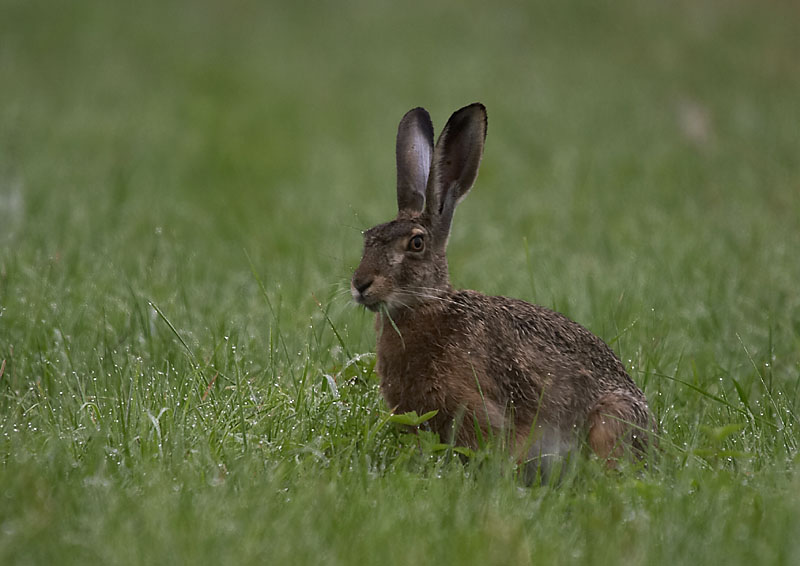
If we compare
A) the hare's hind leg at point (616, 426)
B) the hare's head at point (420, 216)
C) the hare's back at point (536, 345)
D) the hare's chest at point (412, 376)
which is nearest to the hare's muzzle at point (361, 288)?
the hare's head at point (420, 216)

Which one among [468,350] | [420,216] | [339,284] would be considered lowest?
[468,350]

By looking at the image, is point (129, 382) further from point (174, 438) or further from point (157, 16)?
point (157, 16)

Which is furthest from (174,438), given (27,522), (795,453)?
(795,453)

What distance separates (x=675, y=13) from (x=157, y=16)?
921cm

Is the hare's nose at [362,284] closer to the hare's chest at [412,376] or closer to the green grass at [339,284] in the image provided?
the hare's chest at [412,376]

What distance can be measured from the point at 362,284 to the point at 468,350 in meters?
0.48

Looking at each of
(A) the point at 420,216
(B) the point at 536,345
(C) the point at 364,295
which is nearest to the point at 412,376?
(C) the point at 364,295

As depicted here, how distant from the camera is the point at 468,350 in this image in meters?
3.98

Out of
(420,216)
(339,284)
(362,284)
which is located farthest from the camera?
(339,284)

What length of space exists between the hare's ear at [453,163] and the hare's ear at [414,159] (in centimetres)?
7

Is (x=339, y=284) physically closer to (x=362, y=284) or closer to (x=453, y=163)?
(x=362, y=284)

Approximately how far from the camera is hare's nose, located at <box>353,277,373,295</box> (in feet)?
12.8

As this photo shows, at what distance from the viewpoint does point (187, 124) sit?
11.9 m

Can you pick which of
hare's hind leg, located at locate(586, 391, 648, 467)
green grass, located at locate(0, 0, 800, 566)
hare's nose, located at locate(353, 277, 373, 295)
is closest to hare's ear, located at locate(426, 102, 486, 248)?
hare's nose, located at locate(353, 277, 373, 295)
